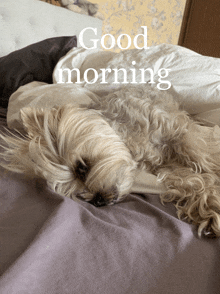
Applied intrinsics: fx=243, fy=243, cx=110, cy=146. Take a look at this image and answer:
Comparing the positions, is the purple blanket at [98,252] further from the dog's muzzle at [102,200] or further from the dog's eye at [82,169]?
the dog's eye at [82,169]

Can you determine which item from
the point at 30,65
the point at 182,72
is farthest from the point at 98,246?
the point at 30,65

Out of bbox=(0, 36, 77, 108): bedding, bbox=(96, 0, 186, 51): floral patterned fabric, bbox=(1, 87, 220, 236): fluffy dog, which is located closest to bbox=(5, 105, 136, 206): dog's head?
bbox=(1, 87, 220, 236): fluffy dog

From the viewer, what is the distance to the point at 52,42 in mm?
1943

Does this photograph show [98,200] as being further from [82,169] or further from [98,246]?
[98,246]

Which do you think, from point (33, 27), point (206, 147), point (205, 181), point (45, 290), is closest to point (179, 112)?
point (206, 147)

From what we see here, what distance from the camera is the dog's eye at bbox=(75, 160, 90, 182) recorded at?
932 mm

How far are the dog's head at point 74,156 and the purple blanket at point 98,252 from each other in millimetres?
143

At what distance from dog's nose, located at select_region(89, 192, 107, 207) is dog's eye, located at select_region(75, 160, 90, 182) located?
Result: 0.10 meters

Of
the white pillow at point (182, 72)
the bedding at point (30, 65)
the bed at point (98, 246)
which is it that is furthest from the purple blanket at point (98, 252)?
the bedding at point (30, 65)

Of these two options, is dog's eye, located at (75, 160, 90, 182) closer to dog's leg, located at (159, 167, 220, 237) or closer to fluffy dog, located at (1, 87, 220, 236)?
fluffy dog, located at (1, 87, 220, 236)

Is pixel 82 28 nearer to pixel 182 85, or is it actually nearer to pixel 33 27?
pixel 33 27

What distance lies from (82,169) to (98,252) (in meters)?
0.40

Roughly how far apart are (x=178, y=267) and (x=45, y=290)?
0.98 feet

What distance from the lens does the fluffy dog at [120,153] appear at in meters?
0.89
